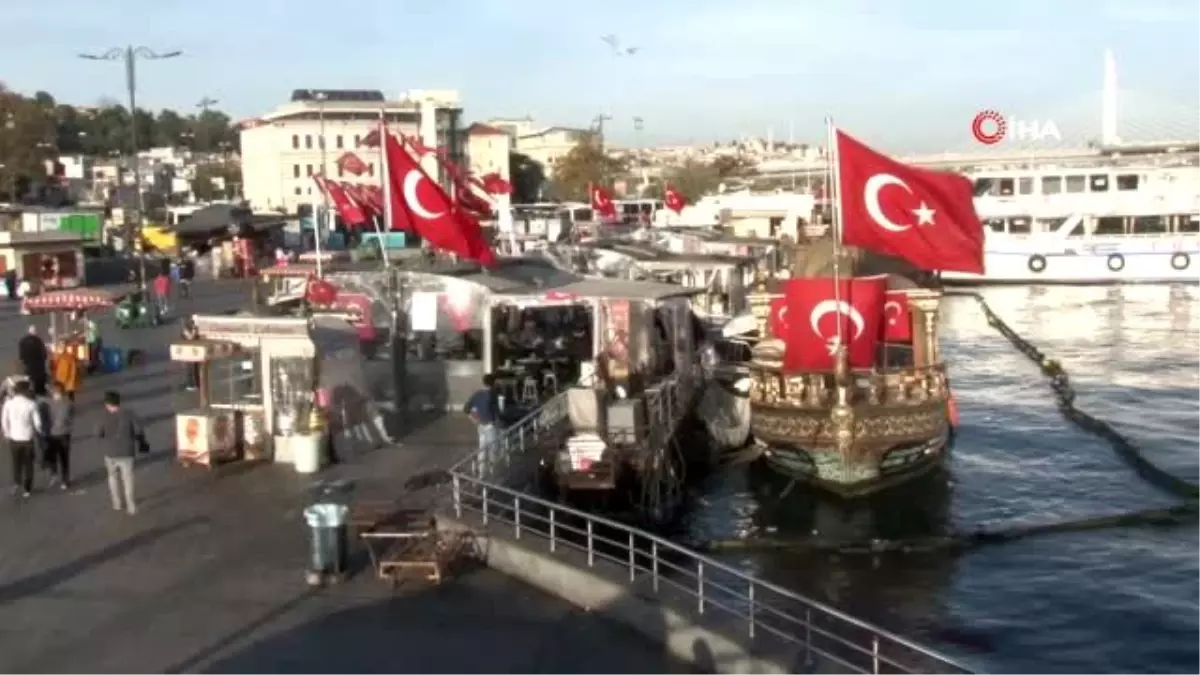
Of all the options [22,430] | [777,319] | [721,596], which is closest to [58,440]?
[22,430]

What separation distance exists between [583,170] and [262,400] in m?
112

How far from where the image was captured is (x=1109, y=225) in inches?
3223

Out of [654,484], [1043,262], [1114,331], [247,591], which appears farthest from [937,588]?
[1043,262]

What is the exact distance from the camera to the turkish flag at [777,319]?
26.6 metres

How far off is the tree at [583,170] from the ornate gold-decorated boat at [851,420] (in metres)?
99.9

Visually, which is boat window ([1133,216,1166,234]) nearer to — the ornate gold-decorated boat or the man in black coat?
the ornate gold-decorated boat

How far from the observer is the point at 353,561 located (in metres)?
14.8

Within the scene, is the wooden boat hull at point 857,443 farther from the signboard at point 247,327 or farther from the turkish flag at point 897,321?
the signboard at point 247,327

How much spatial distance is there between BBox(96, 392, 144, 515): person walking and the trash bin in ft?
12.9

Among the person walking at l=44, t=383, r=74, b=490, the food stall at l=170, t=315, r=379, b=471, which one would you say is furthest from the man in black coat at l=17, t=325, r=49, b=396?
the person walking at l=44, t=383, r=74, b=490

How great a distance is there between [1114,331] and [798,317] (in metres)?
33.1

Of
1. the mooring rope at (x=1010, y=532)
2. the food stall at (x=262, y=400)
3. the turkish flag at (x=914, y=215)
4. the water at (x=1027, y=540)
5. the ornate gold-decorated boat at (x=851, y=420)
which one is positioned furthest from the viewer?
the ornate gold-decorated boat at (x=851, y=420)

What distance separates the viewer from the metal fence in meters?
11.9

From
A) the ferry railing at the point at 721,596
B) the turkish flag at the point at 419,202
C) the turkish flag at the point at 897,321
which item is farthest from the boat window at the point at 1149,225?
the ferry railing at the point at 721,596
